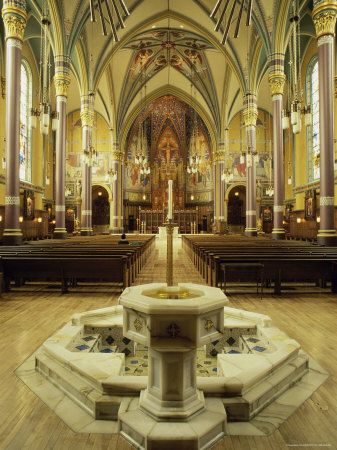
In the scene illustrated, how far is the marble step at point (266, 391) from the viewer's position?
2598 millimetres

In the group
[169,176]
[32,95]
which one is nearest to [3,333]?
[32,95]

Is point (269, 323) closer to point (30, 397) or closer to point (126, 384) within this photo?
point (126, 384)

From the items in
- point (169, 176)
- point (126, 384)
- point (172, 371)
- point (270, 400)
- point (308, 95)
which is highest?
point (308, 95)

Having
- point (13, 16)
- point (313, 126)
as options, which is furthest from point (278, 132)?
point (13, 16)

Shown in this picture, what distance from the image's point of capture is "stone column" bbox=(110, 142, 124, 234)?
30.2 m

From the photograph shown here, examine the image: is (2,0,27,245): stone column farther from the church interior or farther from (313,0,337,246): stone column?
(313,0,337,246): stone column

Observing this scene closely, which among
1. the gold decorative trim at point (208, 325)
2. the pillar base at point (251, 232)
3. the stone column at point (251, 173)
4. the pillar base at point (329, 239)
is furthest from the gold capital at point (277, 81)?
the gold decorative trim at point (208, 325)

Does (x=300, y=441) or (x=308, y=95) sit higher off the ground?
(x=308, y=95)

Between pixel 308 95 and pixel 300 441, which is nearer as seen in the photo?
pixel 300 441

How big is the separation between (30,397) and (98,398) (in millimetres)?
656

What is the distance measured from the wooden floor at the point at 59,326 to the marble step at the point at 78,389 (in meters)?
0.23

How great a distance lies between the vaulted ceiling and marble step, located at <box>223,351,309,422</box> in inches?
608

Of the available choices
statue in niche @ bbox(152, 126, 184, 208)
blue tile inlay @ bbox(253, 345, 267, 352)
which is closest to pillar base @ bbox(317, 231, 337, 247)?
blue tile inlay @ bbox(253, 345, 267, 352)

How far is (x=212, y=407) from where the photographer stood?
8.26 ft
